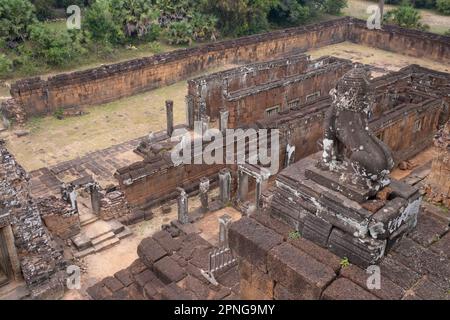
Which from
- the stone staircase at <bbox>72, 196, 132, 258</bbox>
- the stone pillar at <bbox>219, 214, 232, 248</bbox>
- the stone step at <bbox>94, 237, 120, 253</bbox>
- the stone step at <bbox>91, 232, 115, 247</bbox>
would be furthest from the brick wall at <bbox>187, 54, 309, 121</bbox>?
the stone pillar at <bbox>219, 214, 232, 248</bbox>

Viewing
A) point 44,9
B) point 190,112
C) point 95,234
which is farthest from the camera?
point 44,9

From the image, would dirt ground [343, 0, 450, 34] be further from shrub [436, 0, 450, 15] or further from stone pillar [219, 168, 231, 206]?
stone pillar [219, 168, 231, 206]

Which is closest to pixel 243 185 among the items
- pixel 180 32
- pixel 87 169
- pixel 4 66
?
pixel 87 169

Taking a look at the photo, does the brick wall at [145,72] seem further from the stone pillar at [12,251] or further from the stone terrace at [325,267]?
the stone terrace at [325,267]

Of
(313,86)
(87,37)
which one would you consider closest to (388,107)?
(313,86)

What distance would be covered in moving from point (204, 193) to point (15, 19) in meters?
21.5

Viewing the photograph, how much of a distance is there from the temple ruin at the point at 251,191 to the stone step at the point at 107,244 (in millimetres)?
46

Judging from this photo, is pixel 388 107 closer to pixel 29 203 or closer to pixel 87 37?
pixel 29 203

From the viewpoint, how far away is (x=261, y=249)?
20.5 ft

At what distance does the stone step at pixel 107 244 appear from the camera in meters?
13.9

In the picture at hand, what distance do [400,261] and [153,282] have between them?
443cm

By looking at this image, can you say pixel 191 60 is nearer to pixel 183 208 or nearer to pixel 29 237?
pixel 183 208

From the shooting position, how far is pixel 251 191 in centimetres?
1609

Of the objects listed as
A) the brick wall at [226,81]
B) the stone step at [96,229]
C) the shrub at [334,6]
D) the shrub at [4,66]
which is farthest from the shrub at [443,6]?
the stone step at [96,229]
